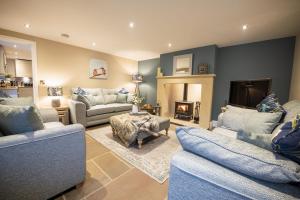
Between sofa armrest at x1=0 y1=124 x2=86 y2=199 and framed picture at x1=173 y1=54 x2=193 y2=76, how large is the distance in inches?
142

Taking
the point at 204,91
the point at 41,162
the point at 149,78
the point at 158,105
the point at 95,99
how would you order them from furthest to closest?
the point at 149,78
the point at 158,105
the point at 95,99
the point at 204,91
the point at 41,162

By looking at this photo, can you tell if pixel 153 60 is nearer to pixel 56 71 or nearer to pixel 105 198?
pixel 56 71

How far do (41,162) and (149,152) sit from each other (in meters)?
1.50

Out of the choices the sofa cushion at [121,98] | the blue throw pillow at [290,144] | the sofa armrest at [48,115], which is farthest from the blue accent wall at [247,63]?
the sofa armrest at [48,115]

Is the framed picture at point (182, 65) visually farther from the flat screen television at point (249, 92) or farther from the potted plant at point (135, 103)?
the potted plant at point (135, 103)

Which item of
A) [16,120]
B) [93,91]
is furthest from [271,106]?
[93,91]

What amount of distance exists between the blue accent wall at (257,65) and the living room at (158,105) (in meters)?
0.02

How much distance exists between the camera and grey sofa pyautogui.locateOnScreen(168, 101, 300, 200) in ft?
1.90

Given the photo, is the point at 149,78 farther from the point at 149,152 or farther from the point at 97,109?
the point at 149,152

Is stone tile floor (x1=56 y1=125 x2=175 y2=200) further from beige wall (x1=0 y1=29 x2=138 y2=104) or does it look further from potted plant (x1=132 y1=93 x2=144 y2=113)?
beige wall (x1=0 y1=29 x2=138 y2=104)

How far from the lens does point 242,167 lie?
2.14 feet

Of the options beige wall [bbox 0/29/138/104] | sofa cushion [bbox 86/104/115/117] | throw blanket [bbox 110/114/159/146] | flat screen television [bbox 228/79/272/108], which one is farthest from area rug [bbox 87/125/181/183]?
beige wall [bbox 0/29/138/104]

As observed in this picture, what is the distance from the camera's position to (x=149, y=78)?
5.71 metres

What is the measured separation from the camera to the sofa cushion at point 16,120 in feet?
3.80
